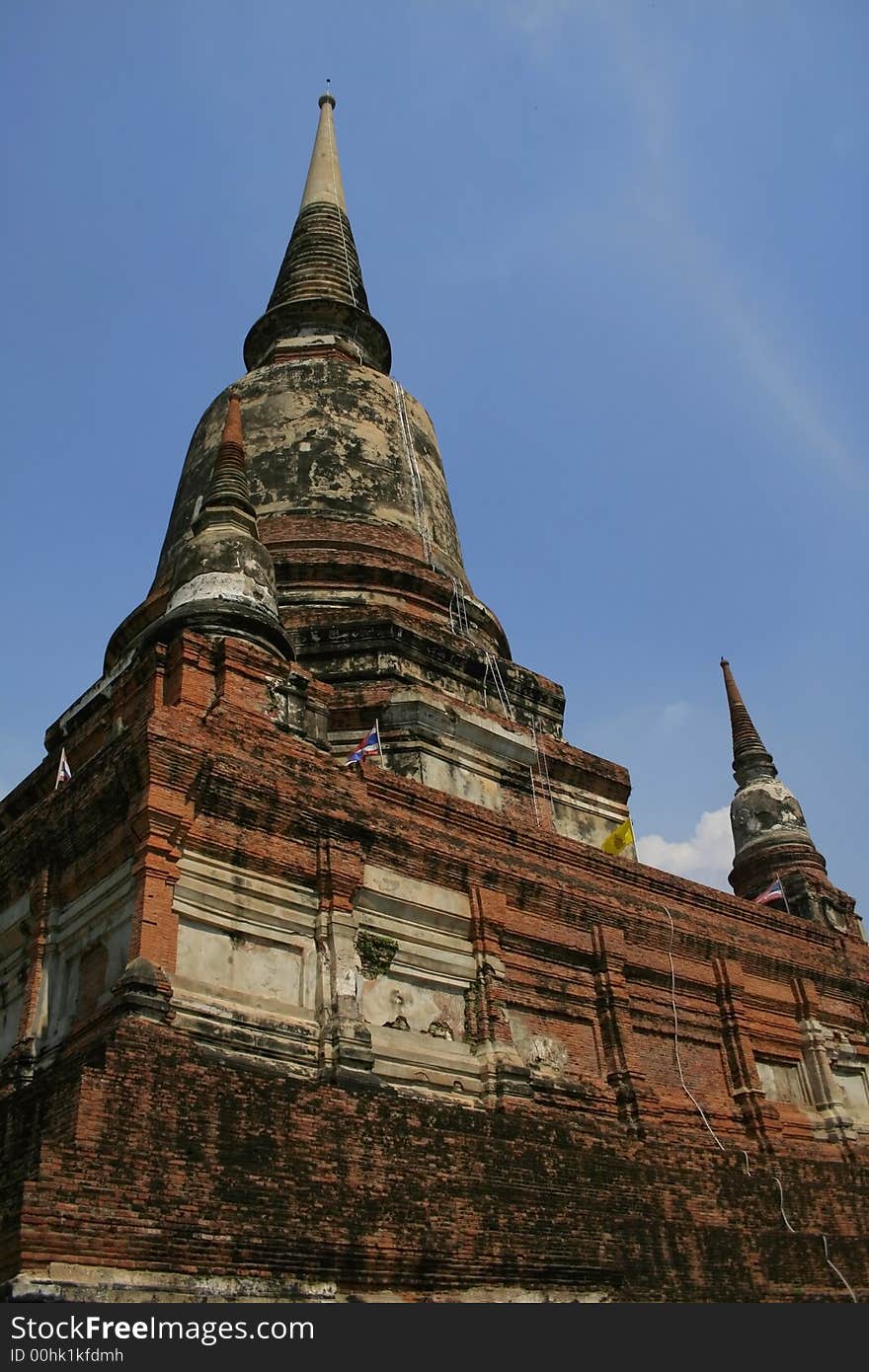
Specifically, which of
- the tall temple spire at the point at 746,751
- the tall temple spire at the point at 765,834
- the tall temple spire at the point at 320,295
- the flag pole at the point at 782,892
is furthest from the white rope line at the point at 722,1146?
the tall temple spire at the point at 320,295

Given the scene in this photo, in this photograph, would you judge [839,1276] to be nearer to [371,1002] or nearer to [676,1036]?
[676,1036]

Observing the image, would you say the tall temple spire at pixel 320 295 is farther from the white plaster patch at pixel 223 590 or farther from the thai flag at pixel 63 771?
the thai flag at pixel 63 771

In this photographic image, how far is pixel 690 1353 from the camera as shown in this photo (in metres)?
8.99

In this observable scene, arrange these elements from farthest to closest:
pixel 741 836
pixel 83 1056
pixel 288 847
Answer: pixel 741 836 → pixel 288 847 → pixel 83 1056

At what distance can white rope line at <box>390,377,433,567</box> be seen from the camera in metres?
21.1

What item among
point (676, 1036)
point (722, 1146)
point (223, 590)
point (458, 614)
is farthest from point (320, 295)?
point (722, 1146)

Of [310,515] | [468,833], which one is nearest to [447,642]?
[310,515]

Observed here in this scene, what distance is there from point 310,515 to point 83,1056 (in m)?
11.7

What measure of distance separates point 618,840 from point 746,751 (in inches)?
350

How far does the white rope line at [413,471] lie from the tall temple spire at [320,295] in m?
1.84

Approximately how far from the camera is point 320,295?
84.1 feet

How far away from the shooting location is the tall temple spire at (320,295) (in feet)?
83.0

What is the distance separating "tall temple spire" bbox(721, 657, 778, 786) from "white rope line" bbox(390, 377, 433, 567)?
8999mm

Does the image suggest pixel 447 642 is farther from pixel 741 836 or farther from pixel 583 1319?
pixel 583 1319
